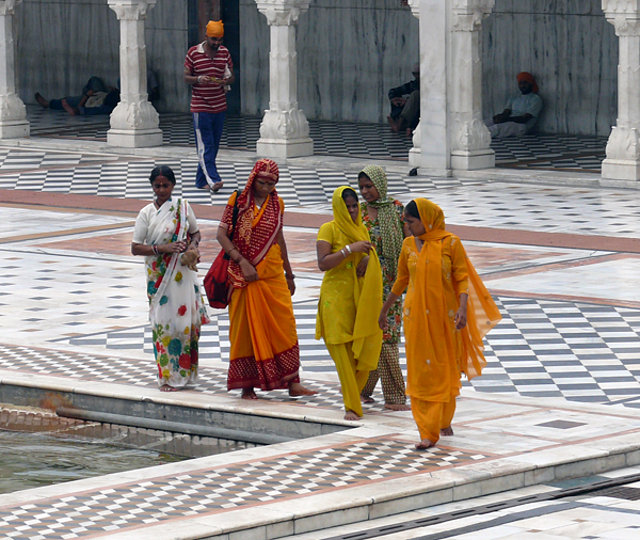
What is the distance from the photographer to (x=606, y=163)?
17859 mm

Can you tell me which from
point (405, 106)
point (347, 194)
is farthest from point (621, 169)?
point (347, 194)

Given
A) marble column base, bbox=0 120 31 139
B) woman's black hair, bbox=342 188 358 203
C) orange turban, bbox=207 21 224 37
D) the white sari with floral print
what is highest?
orange turban, bbox=207 21 224 37

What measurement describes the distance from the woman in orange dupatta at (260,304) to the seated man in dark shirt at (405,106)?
14153mm

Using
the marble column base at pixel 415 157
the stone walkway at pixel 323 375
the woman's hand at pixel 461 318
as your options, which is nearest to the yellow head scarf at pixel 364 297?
the stone walkway at pixel 323 375

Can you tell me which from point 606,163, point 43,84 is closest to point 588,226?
point 606,163

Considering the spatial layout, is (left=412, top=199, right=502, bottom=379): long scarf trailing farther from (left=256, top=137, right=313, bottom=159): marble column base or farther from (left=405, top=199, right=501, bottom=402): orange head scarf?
(left=256, top=137, right=313, bottom=159): marble column base

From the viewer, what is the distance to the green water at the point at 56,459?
793 centimetres

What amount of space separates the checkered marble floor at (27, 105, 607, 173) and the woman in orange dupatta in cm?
1064

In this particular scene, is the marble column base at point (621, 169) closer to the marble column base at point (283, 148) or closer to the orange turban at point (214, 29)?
the marble column base at point (283, 148)

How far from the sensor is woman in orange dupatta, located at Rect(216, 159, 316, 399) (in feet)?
28.6

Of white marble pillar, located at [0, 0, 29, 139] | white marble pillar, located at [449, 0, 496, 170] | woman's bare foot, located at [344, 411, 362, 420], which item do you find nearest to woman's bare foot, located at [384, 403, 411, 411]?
woman's bare foot, located at [344, 411, 362, 420]

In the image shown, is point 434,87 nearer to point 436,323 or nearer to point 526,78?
point 526,78

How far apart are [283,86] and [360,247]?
1208 cm

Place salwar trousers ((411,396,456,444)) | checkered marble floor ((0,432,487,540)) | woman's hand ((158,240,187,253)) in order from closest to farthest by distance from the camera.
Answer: checkered marble floor ((0,432,487,540)), salwar trousers ((411,396,456,444)), woman's hand ((158,240,187,253))
